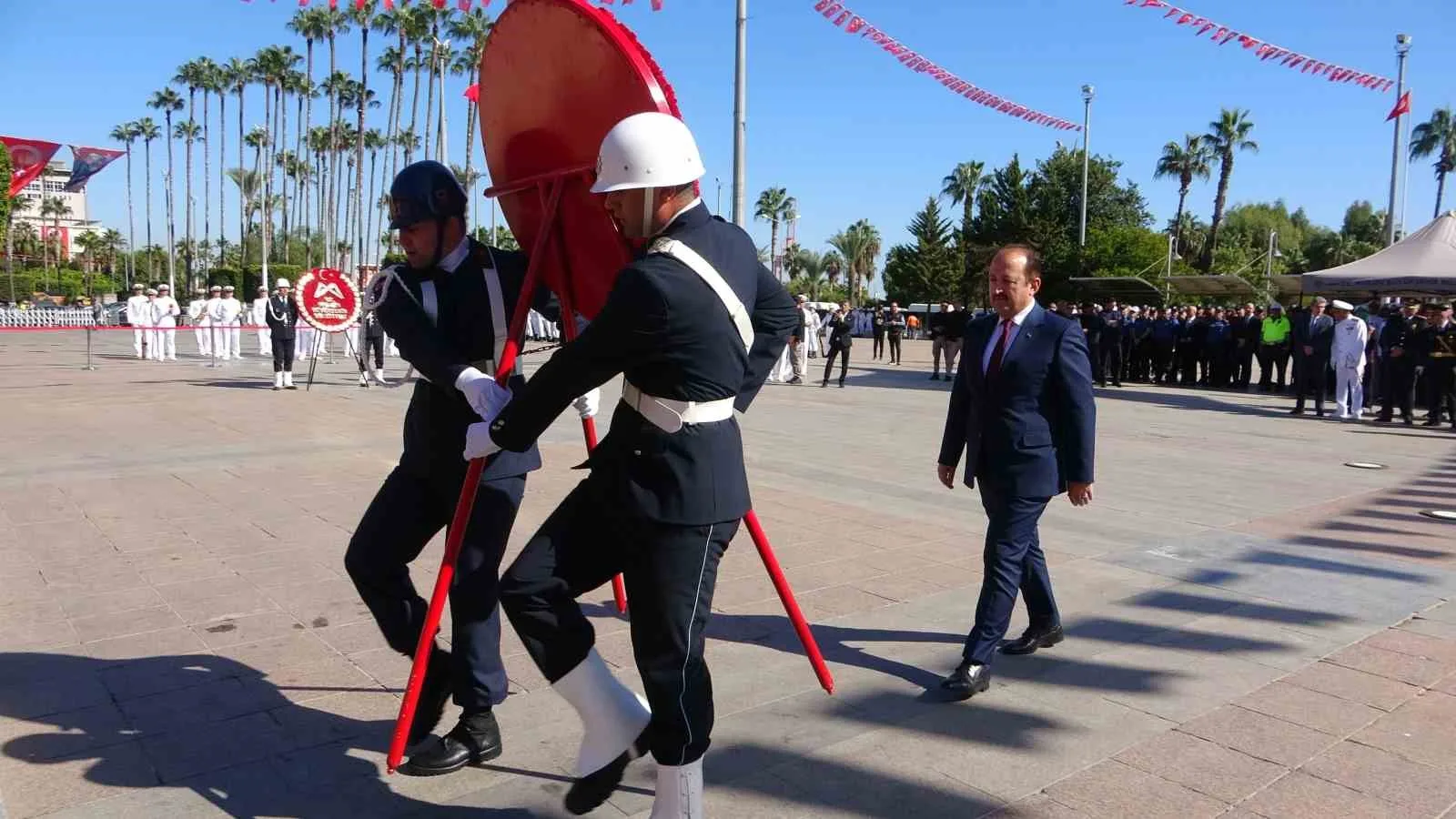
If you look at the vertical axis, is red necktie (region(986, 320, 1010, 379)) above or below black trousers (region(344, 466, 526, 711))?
above

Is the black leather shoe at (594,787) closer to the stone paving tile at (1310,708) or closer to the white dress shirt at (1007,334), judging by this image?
the white dress shirt at (1007,334)

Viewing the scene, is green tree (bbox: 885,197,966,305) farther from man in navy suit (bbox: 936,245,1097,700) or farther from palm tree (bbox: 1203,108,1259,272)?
man in navy suit (bbox: 936,245,1097,700)

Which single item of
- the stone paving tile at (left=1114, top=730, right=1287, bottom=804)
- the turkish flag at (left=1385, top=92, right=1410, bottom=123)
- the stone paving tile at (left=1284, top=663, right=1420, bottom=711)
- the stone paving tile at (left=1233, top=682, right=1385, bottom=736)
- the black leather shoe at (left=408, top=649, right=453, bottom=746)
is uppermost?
the turkish flag at (left=1385, top=92, right=1410, bottom=123)

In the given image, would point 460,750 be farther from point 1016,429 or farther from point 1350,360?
point 1350,360

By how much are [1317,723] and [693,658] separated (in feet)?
8.50

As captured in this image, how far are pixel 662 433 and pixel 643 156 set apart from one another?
72cm

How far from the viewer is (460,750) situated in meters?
3.38

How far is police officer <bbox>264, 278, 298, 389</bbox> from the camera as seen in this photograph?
56.2 ft

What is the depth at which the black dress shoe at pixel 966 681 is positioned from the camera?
4082mm

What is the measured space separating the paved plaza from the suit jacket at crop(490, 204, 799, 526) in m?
1.10

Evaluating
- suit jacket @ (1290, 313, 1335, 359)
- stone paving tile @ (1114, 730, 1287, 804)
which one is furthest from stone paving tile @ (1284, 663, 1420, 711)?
suit jacket @ (1290, 313, 1335, 359)

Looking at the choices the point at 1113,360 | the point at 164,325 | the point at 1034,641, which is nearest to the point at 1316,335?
the point at 1113,360

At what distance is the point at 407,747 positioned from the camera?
346 centimetres

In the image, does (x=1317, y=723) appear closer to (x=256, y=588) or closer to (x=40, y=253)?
(x=256, y=588)
